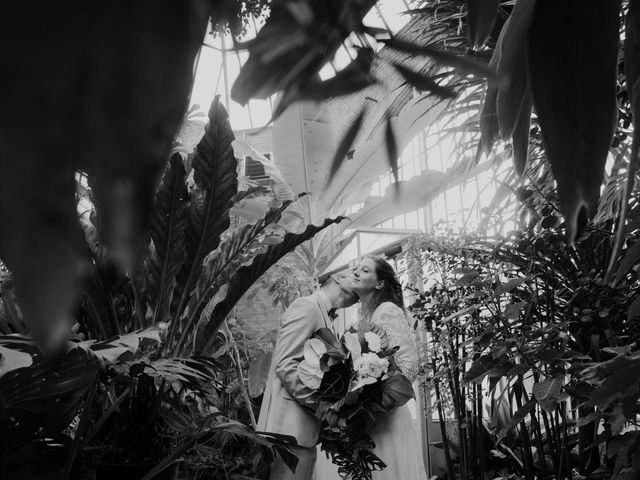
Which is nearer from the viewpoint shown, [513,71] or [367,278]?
[513,71]

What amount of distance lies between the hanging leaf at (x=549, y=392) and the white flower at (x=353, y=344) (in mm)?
576

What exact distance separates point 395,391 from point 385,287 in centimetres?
60

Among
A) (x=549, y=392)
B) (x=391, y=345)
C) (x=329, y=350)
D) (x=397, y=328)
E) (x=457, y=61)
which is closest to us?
(x=457, y=61)

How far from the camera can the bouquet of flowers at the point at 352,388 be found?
5.63 feet

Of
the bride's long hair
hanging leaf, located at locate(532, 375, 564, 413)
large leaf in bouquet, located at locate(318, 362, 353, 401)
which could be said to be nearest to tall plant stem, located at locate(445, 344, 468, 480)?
the bride's long hair

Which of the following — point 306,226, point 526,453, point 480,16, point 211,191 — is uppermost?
point 211,191

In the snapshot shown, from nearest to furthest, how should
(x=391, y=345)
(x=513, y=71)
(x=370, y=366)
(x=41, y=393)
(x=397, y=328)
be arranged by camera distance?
(x=513, y=71)
(x=41, y=393)
(x=370, y=366)
(x=391, y=345)
(x=397, y=328)

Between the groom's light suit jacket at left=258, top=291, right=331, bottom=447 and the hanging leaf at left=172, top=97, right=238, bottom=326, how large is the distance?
51 centimetres

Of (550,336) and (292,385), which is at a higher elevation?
(550,336)

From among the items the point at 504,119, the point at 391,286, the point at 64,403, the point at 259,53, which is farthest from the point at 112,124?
the point at 391,286

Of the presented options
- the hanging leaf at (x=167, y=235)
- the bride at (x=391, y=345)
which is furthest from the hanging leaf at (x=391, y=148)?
the bride at (x=391, y=345)

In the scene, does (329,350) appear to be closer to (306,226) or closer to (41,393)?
(306,226)

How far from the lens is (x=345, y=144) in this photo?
284 mm

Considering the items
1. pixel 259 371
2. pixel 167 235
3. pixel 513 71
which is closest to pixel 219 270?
pixel 167 235
